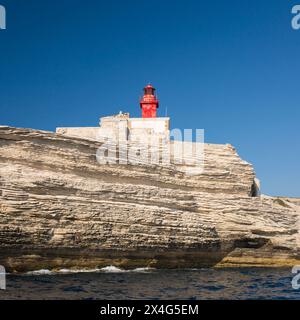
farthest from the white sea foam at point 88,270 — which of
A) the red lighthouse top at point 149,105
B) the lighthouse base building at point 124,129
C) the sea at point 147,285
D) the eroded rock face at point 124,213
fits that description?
the red lighthouse top at point 149,105

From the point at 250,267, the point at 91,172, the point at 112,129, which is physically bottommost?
the point at 250,267

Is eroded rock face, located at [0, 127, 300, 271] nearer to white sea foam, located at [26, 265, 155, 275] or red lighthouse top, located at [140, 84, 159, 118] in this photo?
white sea foam, located at [26, 265, 155, 275]

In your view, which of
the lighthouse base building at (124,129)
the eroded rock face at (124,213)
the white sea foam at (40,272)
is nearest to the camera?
the eroded rock face at (124,213)

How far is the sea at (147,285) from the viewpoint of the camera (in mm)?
14602

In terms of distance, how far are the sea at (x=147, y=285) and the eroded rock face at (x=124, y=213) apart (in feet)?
3.15

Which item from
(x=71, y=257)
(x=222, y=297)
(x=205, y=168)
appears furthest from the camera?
(x=205, y=168)

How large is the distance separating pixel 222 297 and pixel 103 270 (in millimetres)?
7639

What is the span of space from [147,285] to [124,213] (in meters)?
5.04

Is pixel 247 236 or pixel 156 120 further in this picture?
pixel 156 120

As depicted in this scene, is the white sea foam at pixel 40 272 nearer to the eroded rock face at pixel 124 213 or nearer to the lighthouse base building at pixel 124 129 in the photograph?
the eroded rock face at pixel 124 213

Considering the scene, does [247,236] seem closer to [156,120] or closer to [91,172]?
[91,172]

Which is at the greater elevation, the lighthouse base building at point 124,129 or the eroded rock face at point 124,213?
the lighthouse base building at point 124,129

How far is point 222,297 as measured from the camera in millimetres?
14852
